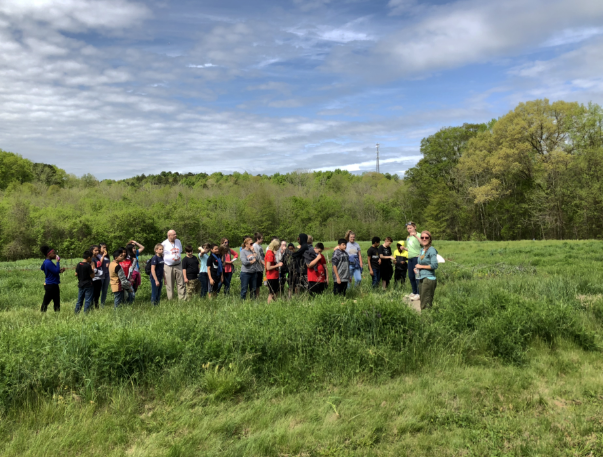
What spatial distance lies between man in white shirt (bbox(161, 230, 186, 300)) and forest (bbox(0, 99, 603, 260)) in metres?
39.2

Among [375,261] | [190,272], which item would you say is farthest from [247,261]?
[375,261]

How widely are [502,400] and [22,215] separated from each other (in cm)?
5656

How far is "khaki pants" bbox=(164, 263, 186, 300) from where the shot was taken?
10070 mm

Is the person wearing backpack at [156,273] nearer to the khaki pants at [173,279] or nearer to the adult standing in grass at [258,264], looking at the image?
the khaki pants at [173,279]

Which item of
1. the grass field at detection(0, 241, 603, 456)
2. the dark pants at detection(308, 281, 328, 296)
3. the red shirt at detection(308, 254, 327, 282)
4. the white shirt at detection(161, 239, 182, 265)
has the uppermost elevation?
the white shirt at detection(161, 239, 182, 265)

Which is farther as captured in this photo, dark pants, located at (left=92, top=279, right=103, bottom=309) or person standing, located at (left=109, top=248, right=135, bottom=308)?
dark pants, located at (left=92, top=279, right=103, bottom=309)

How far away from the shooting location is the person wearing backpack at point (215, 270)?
1027 cm

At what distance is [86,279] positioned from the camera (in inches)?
365

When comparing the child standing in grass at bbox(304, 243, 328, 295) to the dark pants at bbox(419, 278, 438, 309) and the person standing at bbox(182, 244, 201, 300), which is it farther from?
the person standing at bbox(182, 244, 201, 300)

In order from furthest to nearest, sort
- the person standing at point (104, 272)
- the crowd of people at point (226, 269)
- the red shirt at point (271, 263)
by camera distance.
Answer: the person standing at point (104, 272), the red shirt at point (271, 263), the crowd of people at point (226, 269)

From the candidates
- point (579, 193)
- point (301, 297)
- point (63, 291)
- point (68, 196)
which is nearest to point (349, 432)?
point (301, 297)

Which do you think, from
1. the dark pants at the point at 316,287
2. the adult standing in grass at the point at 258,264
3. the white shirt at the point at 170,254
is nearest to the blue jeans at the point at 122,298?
the white shirt at the point at 170,254

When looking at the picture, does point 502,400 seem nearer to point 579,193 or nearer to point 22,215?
point 579,193

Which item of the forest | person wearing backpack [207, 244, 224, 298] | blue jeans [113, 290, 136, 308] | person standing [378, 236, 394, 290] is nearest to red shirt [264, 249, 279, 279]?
person wearing backpack [207, 244, 224, 298]
